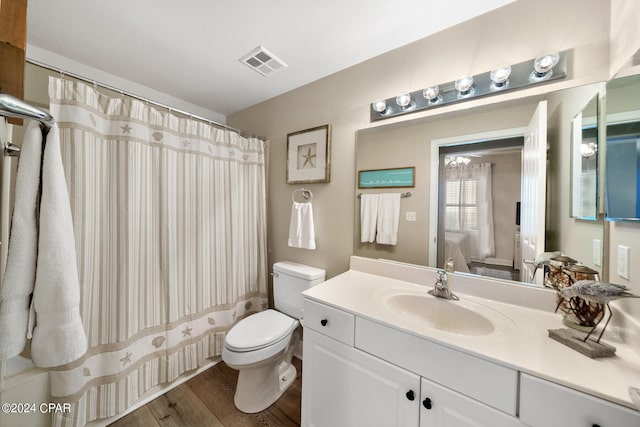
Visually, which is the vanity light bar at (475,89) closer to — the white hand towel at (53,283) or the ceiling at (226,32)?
the ceiling at (226,32)

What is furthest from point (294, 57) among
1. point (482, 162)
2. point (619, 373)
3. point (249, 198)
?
point (619, 373)

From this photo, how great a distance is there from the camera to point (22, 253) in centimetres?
58

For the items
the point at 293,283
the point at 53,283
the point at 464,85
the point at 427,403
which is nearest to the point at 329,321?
the point at 427,403

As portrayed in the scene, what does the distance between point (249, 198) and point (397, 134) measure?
52.5 inches

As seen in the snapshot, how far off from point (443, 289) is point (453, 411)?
490 millimetres

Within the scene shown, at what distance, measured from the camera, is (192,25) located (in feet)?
4.05

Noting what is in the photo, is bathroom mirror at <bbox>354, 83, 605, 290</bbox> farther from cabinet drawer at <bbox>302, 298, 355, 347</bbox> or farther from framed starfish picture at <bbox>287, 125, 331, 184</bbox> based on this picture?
cabinet drawer at <bbox>302, 298, 355, 347</bbox>

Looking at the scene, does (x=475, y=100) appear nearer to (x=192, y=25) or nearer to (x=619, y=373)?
(x=619, y=373)

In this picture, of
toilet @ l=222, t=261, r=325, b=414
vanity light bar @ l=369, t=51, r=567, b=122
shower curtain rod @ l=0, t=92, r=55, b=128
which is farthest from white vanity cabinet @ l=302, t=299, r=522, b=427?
vanity light bar @ l=369, t=51, r=567, b=122

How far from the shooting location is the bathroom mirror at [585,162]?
0.87m

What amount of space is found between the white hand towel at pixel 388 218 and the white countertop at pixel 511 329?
0.54 ft

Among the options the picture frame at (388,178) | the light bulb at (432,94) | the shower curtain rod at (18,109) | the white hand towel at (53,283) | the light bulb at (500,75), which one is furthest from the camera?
the picture frame at (388,178)

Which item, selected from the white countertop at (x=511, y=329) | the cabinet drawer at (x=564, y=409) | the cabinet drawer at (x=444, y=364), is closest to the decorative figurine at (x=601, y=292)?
the white countertop at (x=511, y=329)

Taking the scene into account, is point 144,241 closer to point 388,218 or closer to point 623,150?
point 388,218
